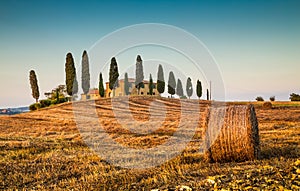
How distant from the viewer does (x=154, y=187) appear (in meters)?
6.03

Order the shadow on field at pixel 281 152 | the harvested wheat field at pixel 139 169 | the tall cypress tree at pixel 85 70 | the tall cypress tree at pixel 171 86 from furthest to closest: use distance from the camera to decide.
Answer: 1. the tall cypress tree at pixel 85 70
2. the tall cypress tree at pixel 171 86
3. the shadow on field at pixel 281 152
4. the harvested wheat field at pixel 139 169

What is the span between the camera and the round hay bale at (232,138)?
8.42m

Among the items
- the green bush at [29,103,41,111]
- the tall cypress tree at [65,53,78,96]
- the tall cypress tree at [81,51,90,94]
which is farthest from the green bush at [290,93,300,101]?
the green bush at [29,103,41,111]

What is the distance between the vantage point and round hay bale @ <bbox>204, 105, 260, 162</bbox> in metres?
8.42

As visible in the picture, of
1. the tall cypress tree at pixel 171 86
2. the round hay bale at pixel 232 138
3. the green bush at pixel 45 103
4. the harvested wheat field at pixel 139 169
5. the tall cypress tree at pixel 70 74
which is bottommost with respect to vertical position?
the harvested wheat field at pixel 139 169

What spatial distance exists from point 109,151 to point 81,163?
1965 mm

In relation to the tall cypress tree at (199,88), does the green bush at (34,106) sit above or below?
below

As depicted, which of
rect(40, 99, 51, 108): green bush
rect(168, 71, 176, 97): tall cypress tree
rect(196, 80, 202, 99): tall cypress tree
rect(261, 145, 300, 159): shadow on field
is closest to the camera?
rect(261, 145, 300, 159): shadow on field

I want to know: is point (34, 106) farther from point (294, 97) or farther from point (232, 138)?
point (232, 138)

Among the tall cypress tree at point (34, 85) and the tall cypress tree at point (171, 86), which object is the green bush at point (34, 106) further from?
the tall cypress tree at point (171, 86)

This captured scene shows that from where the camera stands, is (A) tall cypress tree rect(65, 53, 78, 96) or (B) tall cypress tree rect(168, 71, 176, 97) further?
(A) tall cypress tree rect(65, 53, 78, 96)

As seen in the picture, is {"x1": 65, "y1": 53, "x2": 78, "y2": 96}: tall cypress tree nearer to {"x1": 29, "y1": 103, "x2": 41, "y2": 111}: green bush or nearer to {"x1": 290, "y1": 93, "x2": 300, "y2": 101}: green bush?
{"x1": 29, "y1": 103, "x2": 41, "y2": 111}: green bush

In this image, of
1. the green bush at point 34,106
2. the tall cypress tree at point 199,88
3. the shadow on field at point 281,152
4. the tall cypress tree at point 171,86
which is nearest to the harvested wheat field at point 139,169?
the shadow on field at point 281,152

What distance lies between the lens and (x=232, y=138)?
8.48m
